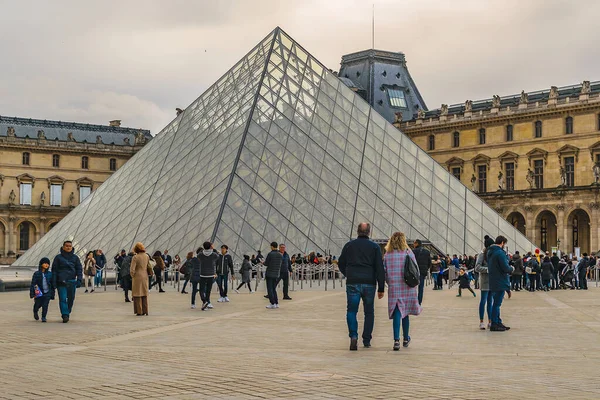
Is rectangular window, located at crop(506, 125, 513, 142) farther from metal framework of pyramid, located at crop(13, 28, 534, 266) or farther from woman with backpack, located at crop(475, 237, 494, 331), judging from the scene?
woman with backpack, located at crop(475, 237, 494, 331)

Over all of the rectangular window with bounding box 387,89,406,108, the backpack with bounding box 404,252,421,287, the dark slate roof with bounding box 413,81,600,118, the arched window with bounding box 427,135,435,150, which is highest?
the rectangular window with bounding box 387,89,406,108

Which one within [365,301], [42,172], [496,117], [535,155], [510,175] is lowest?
[365,301]

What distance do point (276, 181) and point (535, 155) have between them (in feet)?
131

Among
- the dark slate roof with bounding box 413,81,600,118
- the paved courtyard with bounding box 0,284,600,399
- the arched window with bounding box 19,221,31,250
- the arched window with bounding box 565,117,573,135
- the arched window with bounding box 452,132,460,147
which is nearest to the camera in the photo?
the paved courtyard with bounding box 0,284,600,399

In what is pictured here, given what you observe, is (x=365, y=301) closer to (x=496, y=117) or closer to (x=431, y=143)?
(x=496, y=117)

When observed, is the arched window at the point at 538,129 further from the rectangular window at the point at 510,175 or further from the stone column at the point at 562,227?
the stone column at the point at 562,227

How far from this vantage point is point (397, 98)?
3162 inches

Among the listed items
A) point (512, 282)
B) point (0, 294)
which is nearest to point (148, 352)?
point (0, 294)

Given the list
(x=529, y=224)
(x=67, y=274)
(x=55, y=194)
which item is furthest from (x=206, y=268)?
(x=55, y=194)

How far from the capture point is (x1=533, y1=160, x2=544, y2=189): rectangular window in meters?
65.9

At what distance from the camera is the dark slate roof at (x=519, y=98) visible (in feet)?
A: 211

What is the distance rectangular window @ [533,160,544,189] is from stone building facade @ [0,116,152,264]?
36234mm

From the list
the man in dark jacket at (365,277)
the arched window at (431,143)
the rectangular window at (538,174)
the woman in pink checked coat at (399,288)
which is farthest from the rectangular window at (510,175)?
the man in dark jacket at (365,277)

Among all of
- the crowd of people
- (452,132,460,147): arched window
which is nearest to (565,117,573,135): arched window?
(452,132,460,147): arched window
